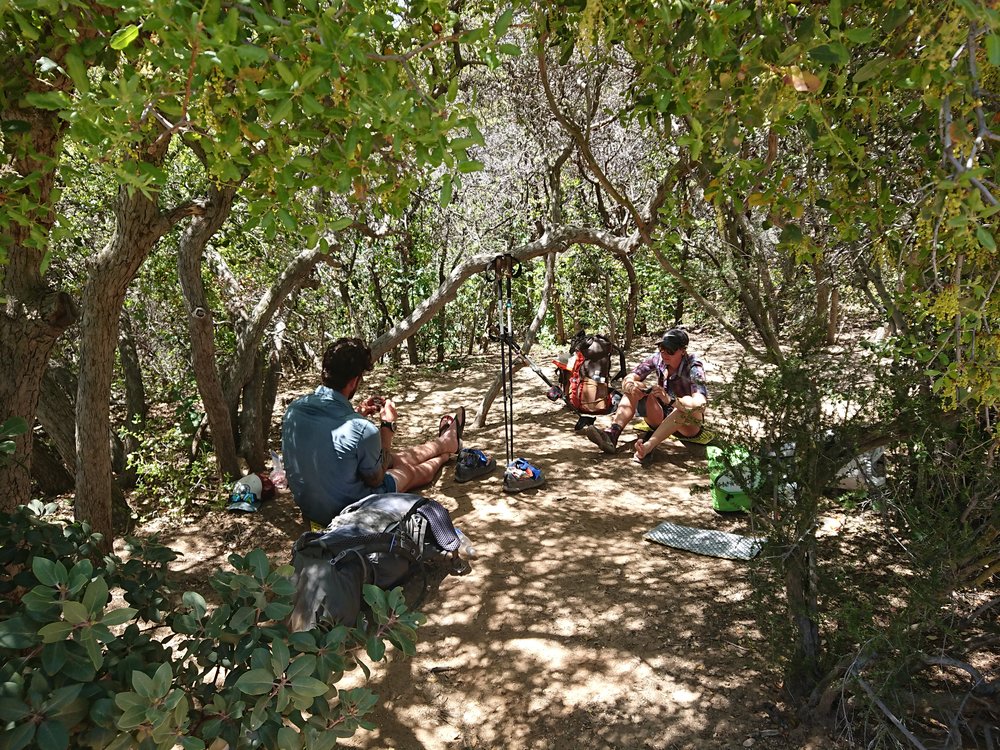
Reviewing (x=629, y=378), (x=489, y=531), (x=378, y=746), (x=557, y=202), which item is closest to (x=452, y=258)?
(x=557, y=202)

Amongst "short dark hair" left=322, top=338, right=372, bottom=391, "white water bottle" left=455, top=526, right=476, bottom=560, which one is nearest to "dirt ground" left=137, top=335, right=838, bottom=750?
"white water bottle" left=455, top=526, right=476, bottom=560

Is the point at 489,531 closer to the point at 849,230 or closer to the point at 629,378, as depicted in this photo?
the point at 629,378

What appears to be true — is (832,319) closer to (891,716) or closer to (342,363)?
(342,363)

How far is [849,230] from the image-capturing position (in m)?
2.12

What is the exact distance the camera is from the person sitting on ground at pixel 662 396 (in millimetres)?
5316

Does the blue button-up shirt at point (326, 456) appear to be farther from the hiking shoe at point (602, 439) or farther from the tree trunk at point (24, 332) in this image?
the hiking shoe at point (602, 439)

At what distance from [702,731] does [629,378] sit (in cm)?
359

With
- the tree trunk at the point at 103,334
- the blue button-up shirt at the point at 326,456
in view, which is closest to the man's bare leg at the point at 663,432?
the blue button-up shirt at the point at 326,456

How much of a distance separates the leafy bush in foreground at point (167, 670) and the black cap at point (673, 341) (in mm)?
4229

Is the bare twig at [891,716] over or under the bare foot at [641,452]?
under

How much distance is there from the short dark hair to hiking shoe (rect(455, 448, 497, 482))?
1402 mm

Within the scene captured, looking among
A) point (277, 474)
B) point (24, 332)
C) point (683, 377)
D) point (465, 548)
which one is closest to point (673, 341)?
point (683, 377)

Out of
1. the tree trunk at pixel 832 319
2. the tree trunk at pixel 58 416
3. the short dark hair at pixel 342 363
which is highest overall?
the tree trunk at pixel 832 319

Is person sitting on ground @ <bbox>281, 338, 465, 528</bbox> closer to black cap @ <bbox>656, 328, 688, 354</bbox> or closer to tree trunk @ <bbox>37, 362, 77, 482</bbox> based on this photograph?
tree trunk @ <bbox>37, 362, 77, 482</bbox>
